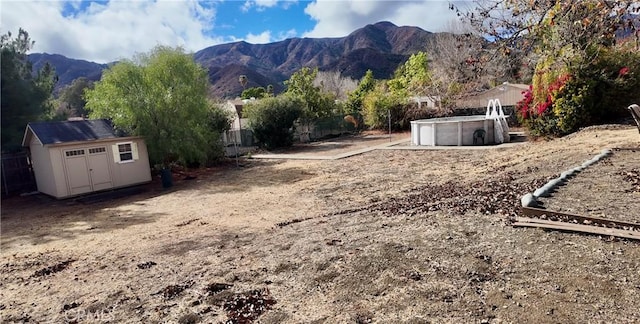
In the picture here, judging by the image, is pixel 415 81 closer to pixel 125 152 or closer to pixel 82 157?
pixel 125 152

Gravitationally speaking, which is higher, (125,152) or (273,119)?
(273,119)

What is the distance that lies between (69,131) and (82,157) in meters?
1.08

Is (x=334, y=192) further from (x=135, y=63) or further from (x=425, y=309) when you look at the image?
(x=135, y=63)

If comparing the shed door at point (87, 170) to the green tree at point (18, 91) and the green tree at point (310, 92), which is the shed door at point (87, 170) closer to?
the green tree at point (18, 91)

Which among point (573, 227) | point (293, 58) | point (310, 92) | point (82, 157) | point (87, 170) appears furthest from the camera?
point (293, 58)

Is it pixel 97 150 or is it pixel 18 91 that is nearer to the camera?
pixel 97 150

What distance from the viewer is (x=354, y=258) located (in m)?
4.05

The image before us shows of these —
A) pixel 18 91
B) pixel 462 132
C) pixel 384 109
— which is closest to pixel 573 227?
pixel 462 132

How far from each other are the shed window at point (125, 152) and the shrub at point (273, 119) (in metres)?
7.73

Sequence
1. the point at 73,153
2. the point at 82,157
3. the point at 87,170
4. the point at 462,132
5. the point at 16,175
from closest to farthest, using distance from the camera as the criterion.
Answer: the point at 73,153, the point at 82,157, the point at 87,170, the point at 16,175, the point at 462,132

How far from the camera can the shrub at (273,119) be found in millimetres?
20281

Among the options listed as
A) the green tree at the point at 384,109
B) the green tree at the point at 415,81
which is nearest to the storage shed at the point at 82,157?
the green tree at the point at 384,109

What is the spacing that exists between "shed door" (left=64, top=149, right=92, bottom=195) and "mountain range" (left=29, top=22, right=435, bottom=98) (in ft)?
190

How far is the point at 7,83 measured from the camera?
13.4 meters
